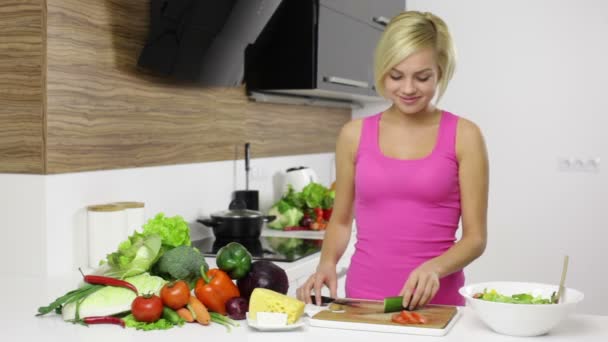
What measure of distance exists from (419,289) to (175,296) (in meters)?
0.47

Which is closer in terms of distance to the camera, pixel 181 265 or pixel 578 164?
pixel 181 265

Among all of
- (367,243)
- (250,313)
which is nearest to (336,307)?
(250,313)

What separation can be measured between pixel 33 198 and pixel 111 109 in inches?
15.9

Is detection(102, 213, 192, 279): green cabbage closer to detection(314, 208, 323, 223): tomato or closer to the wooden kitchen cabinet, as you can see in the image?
the wooden kitchen cabinet

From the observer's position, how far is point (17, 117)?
86.4 inches

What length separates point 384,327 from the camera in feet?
4.86

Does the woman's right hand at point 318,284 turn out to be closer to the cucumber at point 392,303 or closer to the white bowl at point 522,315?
the cucumber at point 392,303

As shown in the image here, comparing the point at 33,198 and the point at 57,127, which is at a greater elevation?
the point at 57,127

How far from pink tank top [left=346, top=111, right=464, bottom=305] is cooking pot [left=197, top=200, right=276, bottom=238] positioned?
3.40 ft

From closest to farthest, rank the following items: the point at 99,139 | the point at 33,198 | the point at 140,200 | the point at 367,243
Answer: the point at 367,243 < the point at 33,198 < the point at 99,139 < the point at 140,200

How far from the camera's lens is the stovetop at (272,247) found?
2.65 metres

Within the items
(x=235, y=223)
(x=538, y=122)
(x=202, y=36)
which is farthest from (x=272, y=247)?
(x=538, y=122)

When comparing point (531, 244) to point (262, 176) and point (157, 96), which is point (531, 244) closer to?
point (262, 176)

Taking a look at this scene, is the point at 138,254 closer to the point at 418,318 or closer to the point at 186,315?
the point at 186,315
